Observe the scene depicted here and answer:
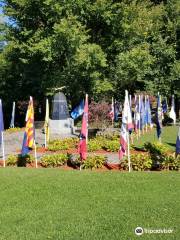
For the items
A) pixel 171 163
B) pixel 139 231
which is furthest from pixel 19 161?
pixel 139 231

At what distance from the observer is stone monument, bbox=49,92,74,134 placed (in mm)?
29406

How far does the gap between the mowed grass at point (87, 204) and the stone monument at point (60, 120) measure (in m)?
16.4

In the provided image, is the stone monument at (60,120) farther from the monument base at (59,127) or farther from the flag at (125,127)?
the flag at (125,127)

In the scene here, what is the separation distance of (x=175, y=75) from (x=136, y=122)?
53.5ft

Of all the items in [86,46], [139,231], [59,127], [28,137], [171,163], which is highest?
[86,46]

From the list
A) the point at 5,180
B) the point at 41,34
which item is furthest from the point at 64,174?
the point at 41,34

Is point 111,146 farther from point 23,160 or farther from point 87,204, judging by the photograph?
point 87,204

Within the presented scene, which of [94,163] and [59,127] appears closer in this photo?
[94,163]

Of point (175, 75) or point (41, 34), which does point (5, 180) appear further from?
point (175, 75)

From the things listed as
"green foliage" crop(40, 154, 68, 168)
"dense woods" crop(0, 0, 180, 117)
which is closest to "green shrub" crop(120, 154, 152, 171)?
"green foliage" crop(40, 154, 68, 168)

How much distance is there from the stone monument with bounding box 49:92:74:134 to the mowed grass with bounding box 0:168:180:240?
16397 mm

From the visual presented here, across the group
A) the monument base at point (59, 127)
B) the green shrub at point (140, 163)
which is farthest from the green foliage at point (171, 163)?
the monument base at point (59, 127)

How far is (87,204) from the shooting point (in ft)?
30.4

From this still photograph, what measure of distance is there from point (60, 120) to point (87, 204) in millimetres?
20472
